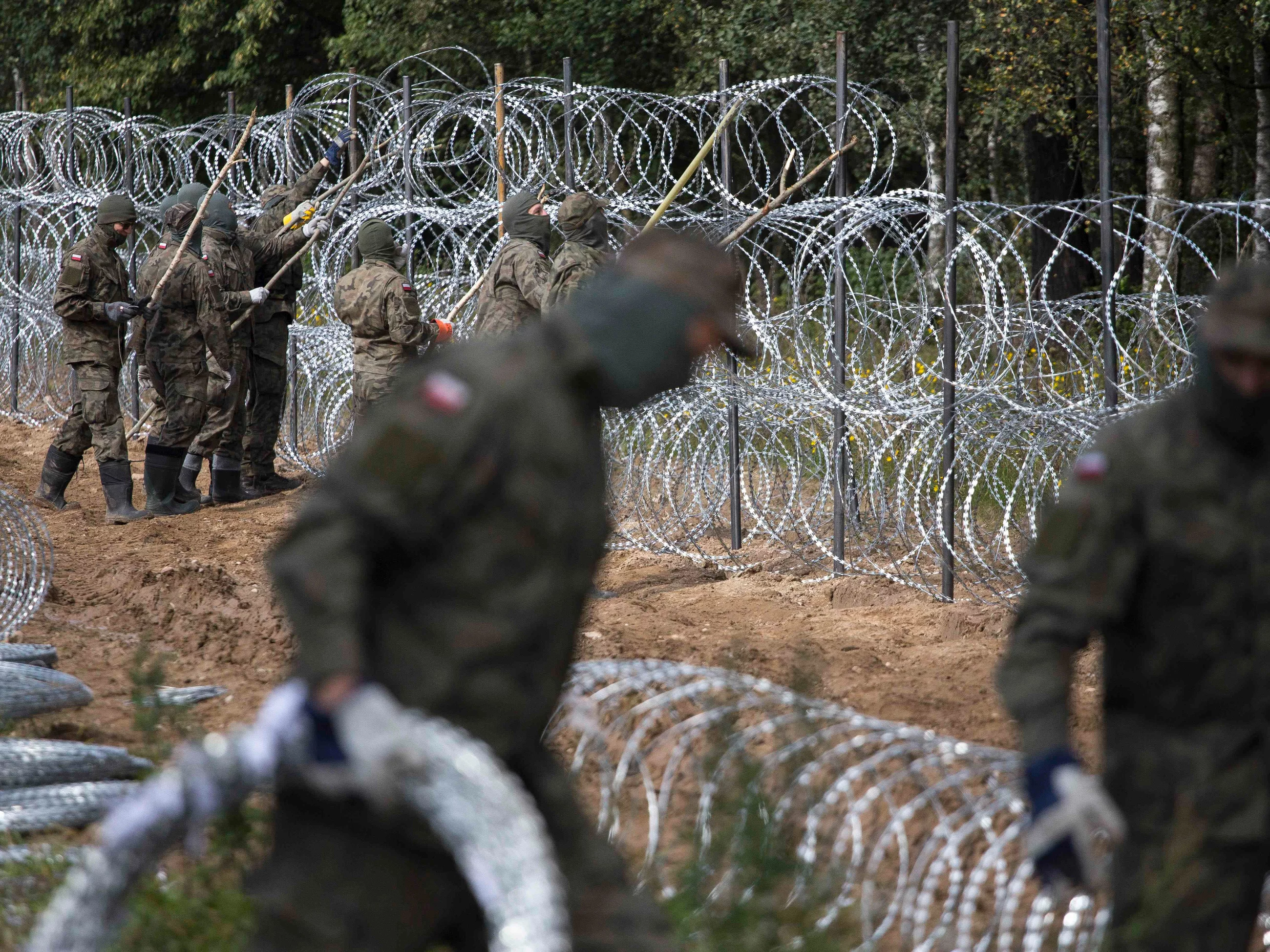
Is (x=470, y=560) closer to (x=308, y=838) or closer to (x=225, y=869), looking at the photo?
(x=308, y=838)

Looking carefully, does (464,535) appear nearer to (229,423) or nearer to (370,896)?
(370,896)

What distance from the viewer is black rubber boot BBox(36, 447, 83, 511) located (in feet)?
34.0

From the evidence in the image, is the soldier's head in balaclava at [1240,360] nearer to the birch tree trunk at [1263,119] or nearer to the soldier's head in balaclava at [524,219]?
A: the soldier's head in balaclava at [524,219]

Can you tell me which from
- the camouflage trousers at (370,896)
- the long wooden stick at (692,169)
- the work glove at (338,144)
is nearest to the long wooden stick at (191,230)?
the work glove at (338,144)

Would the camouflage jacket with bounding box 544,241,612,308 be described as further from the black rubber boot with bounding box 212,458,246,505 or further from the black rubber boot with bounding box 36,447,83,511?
the black rubber boot with bounding box 36,447,83,511

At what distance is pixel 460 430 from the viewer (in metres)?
2.32

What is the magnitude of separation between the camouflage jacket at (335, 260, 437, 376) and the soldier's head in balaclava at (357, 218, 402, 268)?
45 mm

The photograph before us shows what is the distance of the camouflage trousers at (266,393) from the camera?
1102 cm

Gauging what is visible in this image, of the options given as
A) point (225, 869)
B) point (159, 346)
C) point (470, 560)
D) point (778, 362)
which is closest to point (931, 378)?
point (778, 362)

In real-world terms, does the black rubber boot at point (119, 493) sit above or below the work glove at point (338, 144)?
below

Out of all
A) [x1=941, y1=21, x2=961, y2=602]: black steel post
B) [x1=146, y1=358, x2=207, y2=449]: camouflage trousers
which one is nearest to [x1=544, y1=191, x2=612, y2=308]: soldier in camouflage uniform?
[x1=941, y1=21, x2=961, y2=602]: black steel post

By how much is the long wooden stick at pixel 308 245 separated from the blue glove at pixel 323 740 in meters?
8.48

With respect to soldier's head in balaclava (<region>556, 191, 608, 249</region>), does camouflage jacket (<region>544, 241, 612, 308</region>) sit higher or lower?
lower

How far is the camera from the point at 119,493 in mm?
10062
